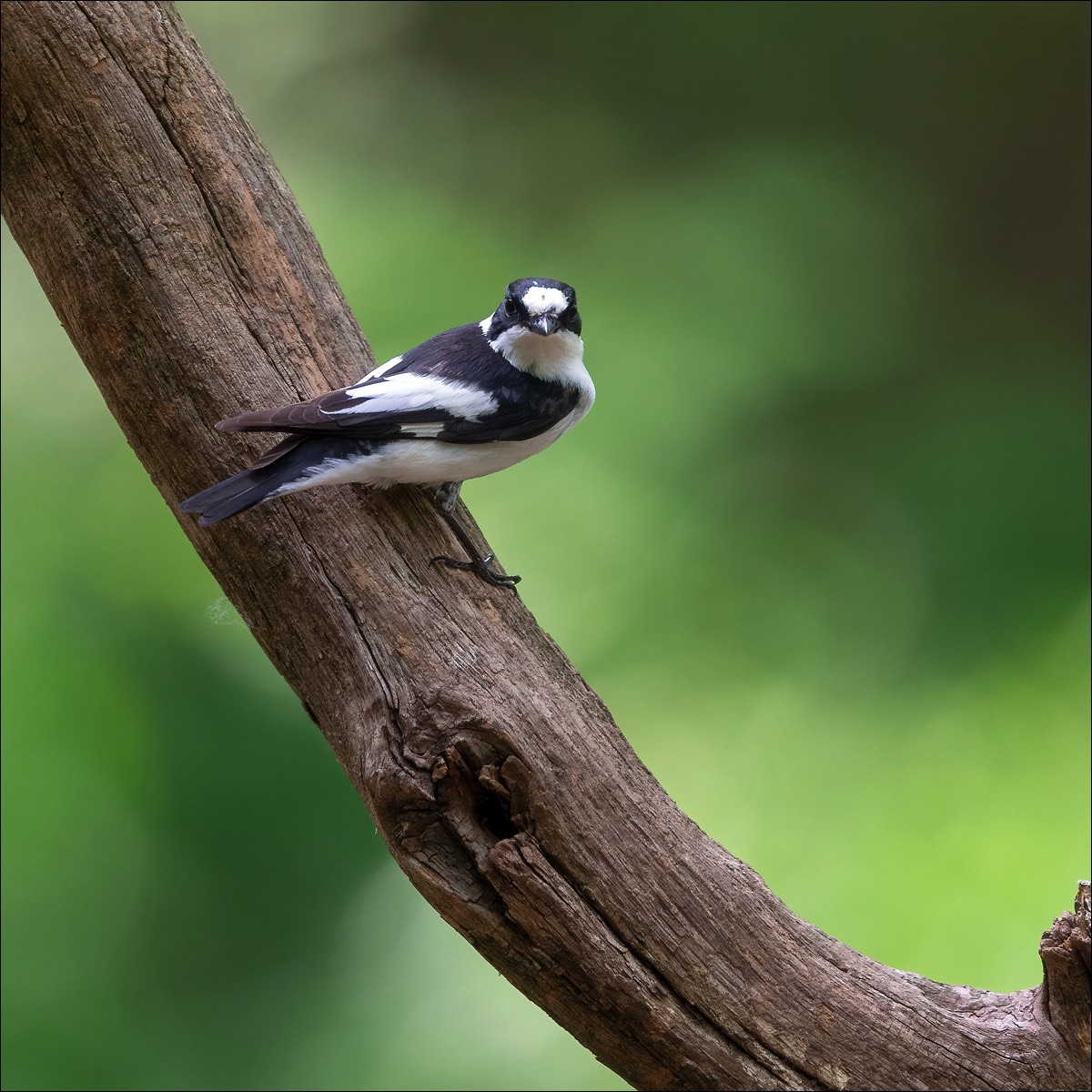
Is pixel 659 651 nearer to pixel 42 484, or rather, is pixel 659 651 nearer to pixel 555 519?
pixel 555 519

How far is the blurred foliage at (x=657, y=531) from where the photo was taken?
8.89 ft

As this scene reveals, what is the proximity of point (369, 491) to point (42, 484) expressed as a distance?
1.82 m

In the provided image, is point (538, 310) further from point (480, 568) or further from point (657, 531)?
point (657, 531)

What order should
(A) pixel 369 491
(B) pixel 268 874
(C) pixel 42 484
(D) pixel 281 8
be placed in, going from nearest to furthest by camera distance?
(A) pixel 369 491 < (B) pixel 268 874 < (C) pixel 42 484 < (D) pixel 281 8

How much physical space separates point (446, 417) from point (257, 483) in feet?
0.85

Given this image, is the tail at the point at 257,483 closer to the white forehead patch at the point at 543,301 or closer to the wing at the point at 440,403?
the wing at the point at 440,403

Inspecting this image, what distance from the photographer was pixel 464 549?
1.66 m

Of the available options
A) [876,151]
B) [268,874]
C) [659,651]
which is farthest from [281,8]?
[268,874]

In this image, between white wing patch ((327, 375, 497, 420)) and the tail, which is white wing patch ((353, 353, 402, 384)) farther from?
the tail

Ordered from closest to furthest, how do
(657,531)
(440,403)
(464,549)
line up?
(440,403) → (464,549) → (657,531)

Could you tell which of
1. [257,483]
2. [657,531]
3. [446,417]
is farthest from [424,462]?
[657,531]

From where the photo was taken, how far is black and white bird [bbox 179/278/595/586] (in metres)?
1.46

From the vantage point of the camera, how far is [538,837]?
4.64 feet

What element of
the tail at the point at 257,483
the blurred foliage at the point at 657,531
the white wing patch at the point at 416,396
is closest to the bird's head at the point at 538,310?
the white wing patch at the point at 416,396
